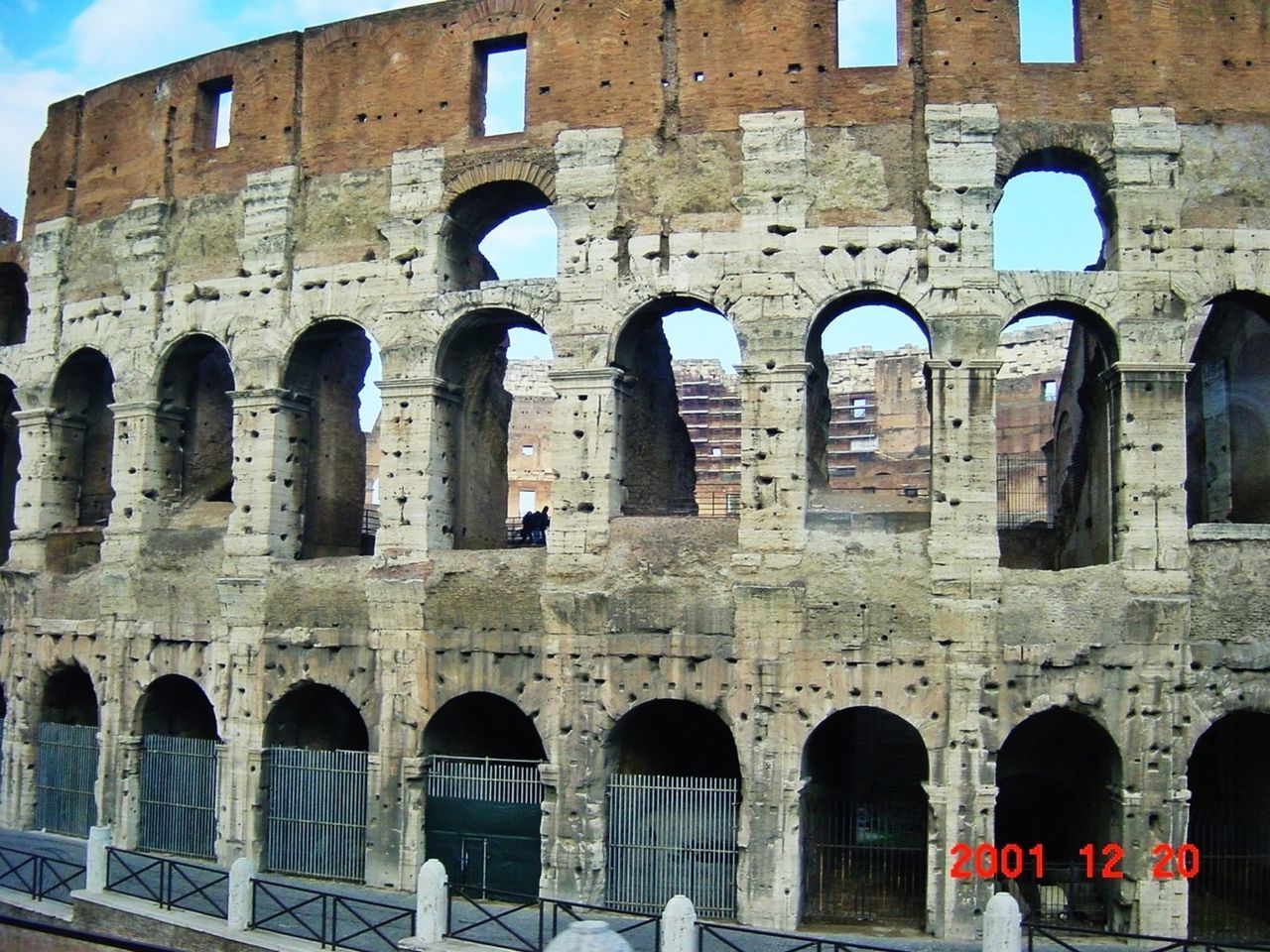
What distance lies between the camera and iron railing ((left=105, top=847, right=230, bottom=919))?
13.0 metres

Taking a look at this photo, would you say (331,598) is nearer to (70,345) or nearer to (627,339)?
(627,339)

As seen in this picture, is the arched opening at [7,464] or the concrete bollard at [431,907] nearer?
the concrete bollard at [431,907]

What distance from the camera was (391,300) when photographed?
1559cm

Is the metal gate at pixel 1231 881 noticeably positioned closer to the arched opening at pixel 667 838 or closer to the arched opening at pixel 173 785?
the arched opening at pixel 667 838

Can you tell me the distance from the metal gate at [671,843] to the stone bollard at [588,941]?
24.3 ft

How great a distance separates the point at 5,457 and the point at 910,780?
49.4 feet

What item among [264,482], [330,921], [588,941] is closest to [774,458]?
[264,482]

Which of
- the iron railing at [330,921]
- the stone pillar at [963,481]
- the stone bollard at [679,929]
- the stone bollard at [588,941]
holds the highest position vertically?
the stone pillar at [963,481]

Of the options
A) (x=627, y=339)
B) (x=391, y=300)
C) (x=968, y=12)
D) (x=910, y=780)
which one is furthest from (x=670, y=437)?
(x=968, y=12)

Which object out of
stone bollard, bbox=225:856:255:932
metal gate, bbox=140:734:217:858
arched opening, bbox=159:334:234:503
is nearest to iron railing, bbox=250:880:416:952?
stone bollard, bbox=225:856:255:932

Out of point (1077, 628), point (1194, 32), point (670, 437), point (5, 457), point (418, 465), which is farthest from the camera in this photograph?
point (5, 457)

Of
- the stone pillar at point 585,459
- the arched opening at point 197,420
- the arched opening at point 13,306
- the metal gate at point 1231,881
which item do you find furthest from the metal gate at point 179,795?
the metal gate at point 1231,881

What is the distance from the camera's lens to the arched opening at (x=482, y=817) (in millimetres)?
14359

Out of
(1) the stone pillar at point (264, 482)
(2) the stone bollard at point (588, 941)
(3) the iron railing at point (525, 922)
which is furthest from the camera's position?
(1) the stone pillar at point (264, 482)
